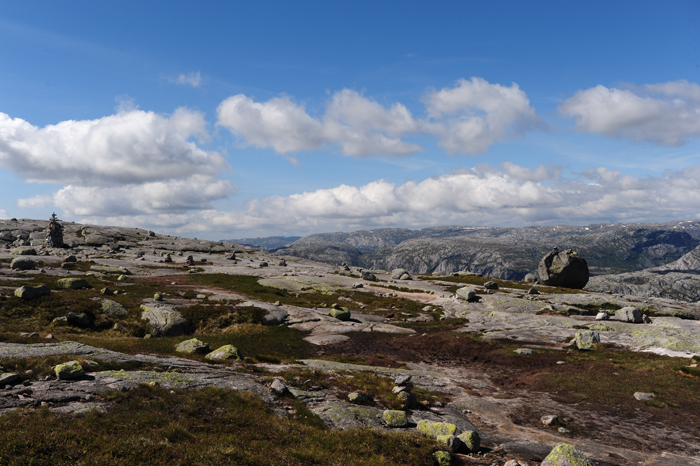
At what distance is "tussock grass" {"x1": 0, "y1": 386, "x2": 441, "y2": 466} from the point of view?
11.5 meters

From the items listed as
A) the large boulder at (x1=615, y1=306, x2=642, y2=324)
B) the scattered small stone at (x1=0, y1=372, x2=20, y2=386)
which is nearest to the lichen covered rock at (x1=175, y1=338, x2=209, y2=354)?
the scattered small stone at (x1=0, y1=372, x2=20, y2=386)

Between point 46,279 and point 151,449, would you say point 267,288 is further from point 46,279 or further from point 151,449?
point 151,449

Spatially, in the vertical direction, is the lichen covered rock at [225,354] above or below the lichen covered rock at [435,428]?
above

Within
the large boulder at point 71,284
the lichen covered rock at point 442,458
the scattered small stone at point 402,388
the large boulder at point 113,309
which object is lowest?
the scattered small stone at point 402,388

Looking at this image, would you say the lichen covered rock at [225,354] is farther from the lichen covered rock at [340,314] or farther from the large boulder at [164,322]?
the lichen covered rock at [340,314]

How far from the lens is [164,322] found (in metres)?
43.0

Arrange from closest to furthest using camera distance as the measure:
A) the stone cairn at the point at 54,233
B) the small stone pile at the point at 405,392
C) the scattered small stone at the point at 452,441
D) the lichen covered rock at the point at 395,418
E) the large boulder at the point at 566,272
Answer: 1. the scattered small stone at the point at 452,441
2. the lichen covered rock at the point at 395,418
3. the small stone pile at the point at 405,392
4. the large boulder at the point at 566,272
5. the stone cairn at the point at 54,233

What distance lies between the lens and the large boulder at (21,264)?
63725 mm

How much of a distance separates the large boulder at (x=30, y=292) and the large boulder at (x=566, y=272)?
116 meters

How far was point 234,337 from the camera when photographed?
41.1 m

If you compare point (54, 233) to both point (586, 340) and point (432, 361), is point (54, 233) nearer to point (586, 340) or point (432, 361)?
point (432, 361)

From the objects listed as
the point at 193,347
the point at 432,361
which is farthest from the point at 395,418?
the point at 193,347

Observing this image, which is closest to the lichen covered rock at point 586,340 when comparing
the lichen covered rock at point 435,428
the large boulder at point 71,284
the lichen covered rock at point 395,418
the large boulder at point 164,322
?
the lichen covered rock at point 435,428

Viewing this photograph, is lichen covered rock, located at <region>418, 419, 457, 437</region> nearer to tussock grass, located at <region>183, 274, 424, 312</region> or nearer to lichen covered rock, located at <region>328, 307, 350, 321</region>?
lichen covered rock, located at <region>328, 307, 350, 321</region>
